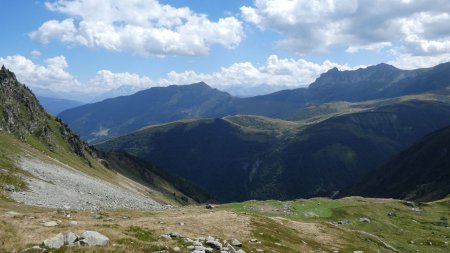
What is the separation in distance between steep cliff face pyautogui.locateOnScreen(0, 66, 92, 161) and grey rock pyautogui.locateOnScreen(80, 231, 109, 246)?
109633mm

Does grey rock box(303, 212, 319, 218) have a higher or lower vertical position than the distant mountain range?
lower

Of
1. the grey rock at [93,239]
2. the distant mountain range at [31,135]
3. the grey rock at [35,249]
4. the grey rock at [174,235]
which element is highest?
the distant mountain range at [31,135]

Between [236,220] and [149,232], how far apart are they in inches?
690

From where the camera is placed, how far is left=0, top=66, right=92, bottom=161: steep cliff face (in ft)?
460

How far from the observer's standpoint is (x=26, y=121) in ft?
505

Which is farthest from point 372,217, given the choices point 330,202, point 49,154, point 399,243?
point 49,154

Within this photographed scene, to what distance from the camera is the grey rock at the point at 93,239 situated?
30659mm

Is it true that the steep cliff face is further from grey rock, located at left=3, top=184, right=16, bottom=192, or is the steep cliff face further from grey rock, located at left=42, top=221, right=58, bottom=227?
grey rock, located at left=42, top=221, right=58, bottom=227

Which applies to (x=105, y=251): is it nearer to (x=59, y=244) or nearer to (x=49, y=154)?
(x=59, y=244)

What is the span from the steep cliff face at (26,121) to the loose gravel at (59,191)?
32867mm

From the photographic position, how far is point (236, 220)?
53.9 meters

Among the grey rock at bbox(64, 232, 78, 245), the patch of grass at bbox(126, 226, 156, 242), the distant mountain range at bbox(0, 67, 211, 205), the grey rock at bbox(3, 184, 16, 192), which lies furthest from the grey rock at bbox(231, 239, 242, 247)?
the distant mountain range at bbox(0, 67, 211, 205)

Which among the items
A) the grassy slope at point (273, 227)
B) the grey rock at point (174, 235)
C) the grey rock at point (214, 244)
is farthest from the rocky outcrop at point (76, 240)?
the grey rock at point (214, 244)

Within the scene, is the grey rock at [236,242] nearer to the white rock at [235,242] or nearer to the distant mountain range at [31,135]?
the white rock at [235,242]
